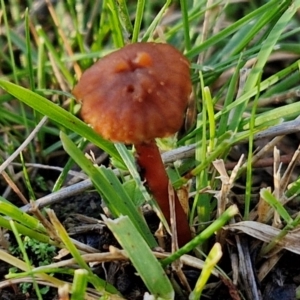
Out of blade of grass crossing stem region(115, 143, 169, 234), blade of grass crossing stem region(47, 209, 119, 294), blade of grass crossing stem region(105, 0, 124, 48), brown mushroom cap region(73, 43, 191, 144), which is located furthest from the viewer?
blade of grass crossing stem region(105, 0, 124, 48)

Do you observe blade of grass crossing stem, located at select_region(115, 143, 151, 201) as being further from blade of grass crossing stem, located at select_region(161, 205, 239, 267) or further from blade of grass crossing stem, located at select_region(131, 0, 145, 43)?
blade of grass crossing stem, located at select_region(131, 0, 145, 43)

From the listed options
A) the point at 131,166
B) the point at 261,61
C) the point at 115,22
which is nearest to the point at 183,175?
the point at 131,166

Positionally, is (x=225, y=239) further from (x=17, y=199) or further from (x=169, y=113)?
(x=17, y=199)

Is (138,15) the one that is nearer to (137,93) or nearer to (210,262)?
(137,93)

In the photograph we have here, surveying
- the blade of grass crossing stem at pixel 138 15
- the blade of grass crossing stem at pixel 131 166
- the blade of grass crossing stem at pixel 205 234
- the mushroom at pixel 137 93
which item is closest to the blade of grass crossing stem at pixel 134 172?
the blade of grass crossing stem at pixel 131 166

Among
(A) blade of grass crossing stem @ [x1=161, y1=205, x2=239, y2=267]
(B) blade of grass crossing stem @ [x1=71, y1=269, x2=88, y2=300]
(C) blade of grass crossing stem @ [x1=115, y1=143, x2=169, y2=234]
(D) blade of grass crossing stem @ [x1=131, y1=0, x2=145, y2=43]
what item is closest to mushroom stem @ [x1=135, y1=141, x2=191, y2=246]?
(C) blade of grass crossing stem @ [x1=115, y1=143, x2=169, y2=234]

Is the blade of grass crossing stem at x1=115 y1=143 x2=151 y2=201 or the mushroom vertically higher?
the mushroom

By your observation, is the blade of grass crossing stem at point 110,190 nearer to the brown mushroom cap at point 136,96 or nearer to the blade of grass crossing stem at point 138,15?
the brown mushroom cap at point 136,96

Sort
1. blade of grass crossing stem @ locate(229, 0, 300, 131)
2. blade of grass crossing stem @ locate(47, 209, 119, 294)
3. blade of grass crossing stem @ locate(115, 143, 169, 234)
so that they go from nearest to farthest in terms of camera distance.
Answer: blade of grass crossing stem @ locate(47, 209, 119, 294) < blade of grass crossing stem @ locate(115, 143, 169, 234) < blade of grass crossing stem @ locate(229, 0, 300, 131)
